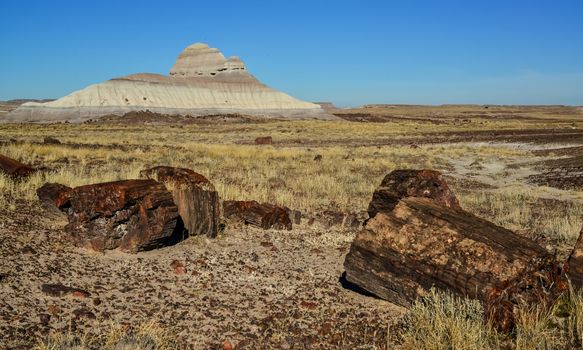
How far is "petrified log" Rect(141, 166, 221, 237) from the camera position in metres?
7.42

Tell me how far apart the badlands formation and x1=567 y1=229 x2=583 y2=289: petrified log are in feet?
235

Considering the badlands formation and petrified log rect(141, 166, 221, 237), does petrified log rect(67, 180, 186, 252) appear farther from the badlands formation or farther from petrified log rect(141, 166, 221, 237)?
the badlands formation

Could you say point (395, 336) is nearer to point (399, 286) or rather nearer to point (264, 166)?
point (399, 286)

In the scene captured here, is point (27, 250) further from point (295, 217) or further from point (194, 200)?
point (295, 217)

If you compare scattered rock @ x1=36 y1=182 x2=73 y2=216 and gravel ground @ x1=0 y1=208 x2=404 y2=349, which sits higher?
scattered rock @ x1=36 y1=182 x2=73 y2=216

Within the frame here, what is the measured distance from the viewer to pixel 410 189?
7934 millimetres

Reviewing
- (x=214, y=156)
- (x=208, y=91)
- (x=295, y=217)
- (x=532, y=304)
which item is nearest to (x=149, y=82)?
(x=208, y=91)

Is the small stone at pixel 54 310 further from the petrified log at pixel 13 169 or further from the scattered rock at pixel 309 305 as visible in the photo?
the petrified log at pixel 13 169

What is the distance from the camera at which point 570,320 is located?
13.7 feet

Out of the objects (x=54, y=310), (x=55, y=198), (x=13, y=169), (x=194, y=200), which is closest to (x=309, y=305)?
(x=54, y=310)

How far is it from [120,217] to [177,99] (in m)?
80.2

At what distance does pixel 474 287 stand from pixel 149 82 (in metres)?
86.0

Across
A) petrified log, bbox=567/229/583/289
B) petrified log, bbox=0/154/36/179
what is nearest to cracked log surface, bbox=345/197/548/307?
petrified log, bbox=567/229/583/289

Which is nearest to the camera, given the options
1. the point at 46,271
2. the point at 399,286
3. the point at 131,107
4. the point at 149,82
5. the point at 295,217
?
the point at 399,286
